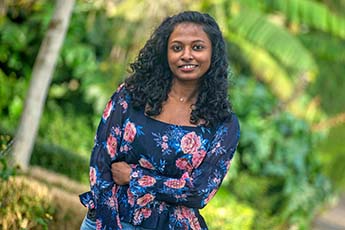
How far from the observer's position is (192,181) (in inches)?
161

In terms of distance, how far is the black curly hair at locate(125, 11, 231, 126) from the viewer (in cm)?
418

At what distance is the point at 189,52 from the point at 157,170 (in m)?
0.51

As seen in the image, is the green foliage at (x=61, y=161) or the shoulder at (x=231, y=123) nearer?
the shoulder at (x=231, y=123)

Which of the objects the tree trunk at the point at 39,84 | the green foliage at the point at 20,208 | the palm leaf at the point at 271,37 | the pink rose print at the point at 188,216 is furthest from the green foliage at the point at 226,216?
the pink rose print at the point at 188,216

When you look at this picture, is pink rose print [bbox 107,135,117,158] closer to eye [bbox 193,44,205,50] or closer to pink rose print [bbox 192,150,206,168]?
pink rose print [bbox 192,150,206,168]

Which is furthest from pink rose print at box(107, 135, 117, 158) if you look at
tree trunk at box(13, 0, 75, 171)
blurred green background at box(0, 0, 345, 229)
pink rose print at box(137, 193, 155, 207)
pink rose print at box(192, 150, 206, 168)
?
blurred green background at box(0, 0, 345, 229)

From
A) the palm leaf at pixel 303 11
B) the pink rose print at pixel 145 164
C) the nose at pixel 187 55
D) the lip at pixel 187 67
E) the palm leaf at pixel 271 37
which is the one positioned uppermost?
the palm leaf at pixel 303 11

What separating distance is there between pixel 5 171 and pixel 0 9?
545 cm

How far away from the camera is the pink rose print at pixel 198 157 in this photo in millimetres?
4114

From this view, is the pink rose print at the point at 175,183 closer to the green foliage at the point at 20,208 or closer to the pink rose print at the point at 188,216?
the pink rose print at the point at 188,216

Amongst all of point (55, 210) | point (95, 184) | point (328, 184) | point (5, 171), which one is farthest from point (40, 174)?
point (328, 184)

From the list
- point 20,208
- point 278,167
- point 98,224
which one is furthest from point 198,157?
point 278,167

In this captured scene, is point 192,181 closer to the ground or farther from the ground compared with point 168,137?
closer to the ground

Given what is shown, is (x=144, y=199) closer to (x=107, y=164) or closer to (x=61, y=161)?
(x=107, y=164)
